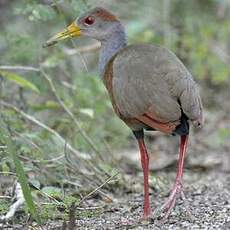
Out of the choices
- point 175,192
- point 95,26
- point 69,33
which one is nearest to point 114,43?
point 95,26

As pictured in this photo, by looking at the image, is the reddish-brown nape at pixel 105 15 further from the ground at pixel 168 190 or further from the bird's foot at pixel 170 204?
the bird's foot at pixel 170 204

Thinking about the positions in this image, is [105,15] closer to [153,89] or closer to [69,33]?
[69,33]

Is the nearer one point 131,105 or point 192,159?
point 131,105

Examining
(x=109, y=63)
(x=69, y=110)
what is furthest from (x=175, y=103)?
(x=69, y=110)

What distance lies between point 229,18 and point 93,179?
3955 mm

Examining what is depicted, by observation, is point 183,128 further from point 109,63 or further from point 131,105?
point 109,63

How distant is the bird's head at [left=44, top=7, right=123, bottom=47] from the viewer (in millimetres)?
5195

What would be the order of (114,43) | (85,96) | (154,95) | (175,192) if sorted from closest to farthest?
(154,95) < (175,192) < (114,43) < (85,96)

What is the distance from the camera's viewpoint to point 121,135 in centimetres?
668

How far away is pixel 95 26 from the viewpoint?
5.24 meters

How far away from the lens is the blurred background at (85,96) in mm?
5117

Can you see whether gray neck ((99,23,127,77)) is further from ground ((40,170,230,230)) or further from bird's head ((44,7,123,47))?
ground ((40,170,230,230))

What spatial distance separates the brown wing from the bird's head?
669mm

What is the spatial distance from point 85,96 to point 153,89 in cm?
189
